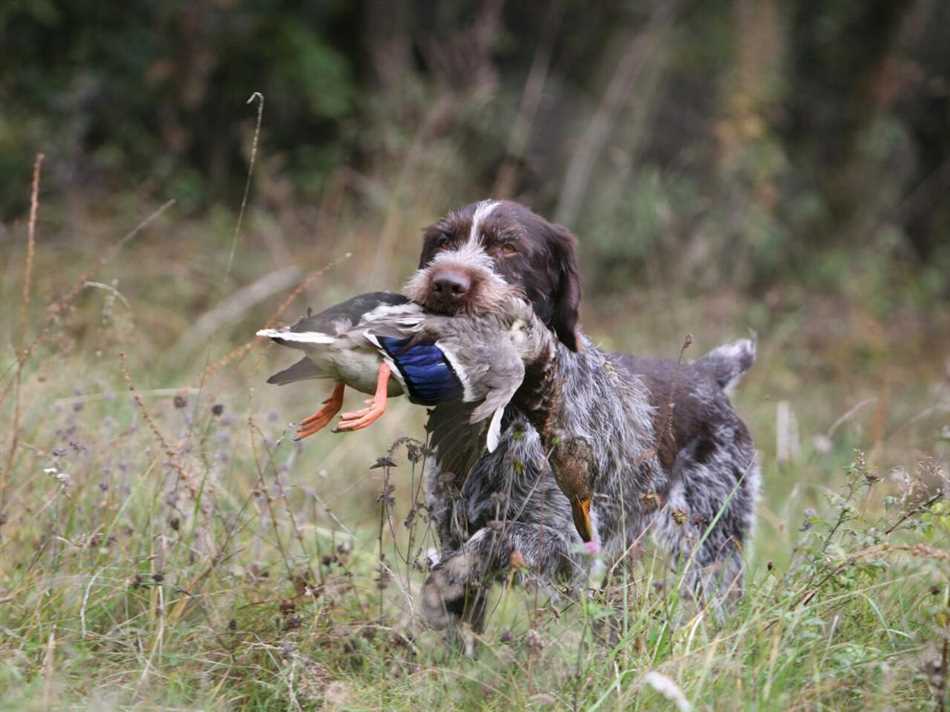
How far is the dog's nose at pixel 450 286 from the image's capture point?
137 inches

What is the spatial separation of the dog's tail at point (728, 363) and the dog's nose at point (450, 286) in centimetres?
144

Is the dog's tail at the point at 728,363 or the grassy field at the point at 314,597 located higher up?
the dog's tail at the point at 728,363

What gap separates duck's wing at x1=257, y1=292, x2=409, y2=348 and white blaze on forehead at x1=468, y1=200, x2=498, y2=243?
700 mm

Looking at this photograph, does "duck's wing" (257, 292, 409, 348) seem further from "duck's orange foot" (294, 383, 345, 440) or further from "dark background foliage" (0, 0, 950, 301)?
"dark background foliage" (0, 0, 950, 301)

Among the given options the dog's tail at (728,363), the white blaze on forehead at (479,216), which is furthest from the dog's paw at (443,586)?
the dog's tail at (728,363)

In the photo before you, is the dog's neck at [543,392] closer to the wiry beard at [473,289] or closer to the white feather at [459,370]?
the wiry beard at [473,289]

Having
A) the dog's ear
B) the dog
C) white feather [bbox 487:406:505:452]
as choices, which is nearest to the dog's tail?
the dog

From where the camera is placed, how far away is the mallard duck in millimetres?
2859

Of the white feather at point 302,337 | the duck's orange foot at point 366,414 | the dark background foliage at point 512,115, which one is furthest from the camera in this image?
the dark background foliage at point 512,115

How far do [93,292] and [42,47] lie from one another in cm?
321

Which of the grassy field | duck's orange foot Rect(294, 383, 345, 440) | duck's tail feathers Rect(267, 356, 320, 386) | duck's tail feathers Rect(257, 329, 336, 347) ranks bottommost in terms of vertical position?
the grassy field

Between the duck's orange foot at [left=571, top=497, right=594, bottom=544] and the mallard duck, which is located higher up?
the mallard duck

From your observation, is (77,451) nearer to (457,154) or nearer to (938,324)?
(457,154)

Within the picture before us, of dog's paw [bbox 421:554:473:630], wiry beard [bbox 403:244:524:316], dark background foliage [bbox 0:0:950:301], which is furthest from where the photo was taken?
dark background foliage [bbox 0:0:950:301]
